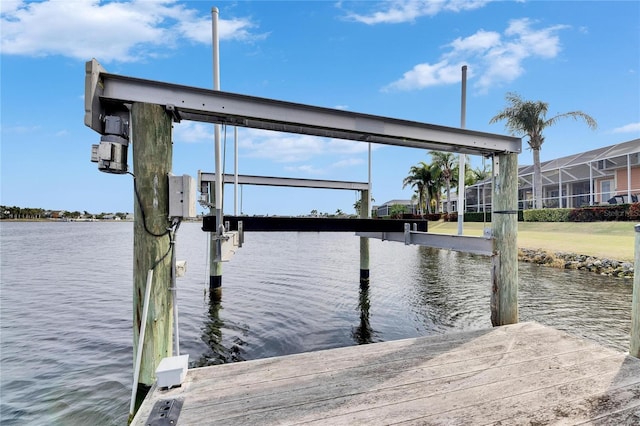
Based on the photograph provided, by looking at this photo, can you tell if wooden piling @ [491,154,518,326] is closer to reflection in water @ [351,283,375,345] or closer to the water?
the water

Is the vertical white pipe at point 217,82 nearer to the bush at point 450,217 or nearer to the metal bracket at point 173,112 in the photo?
the metal bracket at point 173,112

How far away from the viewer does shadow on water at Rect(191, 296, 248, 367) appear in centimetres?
507

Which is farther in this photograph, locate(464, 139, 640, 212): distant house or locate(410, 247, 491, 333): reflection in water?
locate(464, 139, 640, 212): distant house

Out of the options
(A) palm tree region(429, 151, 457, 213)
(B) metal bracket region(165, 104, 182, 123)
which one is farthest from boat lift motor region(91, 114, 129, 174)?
(A) palm tree region(429, 151, 457, 213)

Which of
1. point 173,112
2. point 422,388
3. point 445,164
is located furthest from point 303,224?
point 445,164

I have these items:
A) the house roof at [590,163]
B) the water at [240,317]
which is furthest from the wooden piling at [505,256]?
the house roof at [590,163]

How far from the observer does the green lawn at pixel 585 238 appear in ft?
42.9

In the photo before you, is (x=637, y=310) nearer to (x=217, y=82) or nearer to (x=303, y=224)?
(x=303, y=224)

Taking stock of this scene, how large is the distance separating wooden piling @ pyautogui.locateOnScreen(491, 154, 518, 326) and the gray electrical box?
3727 millimetres

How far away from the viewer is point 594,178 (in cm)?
2625

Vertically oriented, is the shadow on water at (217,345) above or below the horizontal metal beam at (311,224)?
below

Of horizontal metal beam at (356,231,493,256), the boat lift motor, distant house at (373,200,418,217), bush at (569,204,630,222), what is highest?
distant house at (373,200,418,217)

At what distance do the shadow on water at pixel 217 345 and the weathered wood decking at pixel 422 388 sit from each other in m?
2.46

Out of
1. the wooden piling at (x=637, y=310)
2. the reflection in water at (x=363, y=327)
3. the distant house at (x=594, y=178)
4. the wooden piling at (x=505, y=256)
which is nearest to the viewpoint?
the wooden piling at (x=637, y=310)
